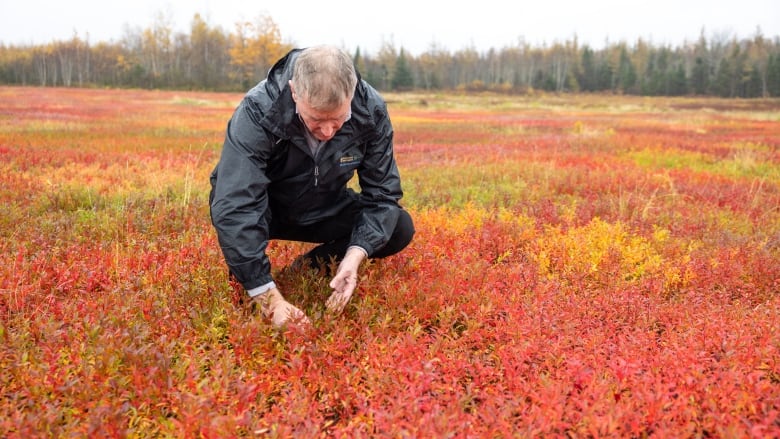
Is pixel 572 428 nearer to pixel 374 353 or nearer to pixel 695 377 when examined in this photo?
pixel 695 377

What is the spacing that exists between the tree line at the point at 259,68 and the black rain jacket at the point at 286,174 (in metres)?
71.8

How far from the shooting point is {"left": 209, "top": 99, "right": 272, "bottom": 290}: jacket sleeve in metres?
3.03

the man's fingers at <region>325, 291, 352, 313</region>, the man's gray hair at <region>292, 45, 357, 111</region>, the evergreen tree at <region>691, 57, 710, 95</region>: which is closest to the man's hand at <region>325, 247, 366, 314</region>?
the man's fingers at <region>325, 291, 352, 313</region>

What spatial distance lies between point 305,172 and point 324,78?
0.87 meters

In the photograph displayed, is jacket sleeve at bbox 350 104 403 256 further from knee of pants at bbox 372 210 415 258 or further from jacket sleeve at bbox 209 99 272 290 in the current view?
jacket sleeve at bbox 209 99 272 290

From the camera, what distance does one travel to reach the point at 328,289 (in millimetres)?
3891

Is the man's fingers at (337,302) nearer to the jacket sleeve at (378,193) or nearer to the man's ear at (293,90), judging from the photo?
the jacket sleeve at (378,193)

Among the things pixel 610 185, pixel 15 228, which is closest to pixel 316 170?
pixel 15 228

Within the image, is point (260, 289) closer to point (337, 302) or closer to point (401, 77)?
point (337, 302)

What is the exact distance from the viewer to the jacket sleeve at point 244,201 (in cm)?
303

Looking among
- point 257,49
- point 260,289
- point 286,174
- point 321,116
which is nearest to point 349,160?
point 286,174

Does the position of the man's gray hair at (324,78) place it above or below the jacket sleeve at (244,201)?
above

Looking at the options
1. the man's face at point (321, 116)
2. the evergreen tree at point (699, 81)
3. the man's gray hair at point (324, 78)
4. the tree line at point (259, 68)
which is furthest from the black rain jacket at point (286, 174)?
the evergreen tree at point (699, 81)

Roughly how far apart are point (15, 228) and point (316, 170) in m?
3.82
